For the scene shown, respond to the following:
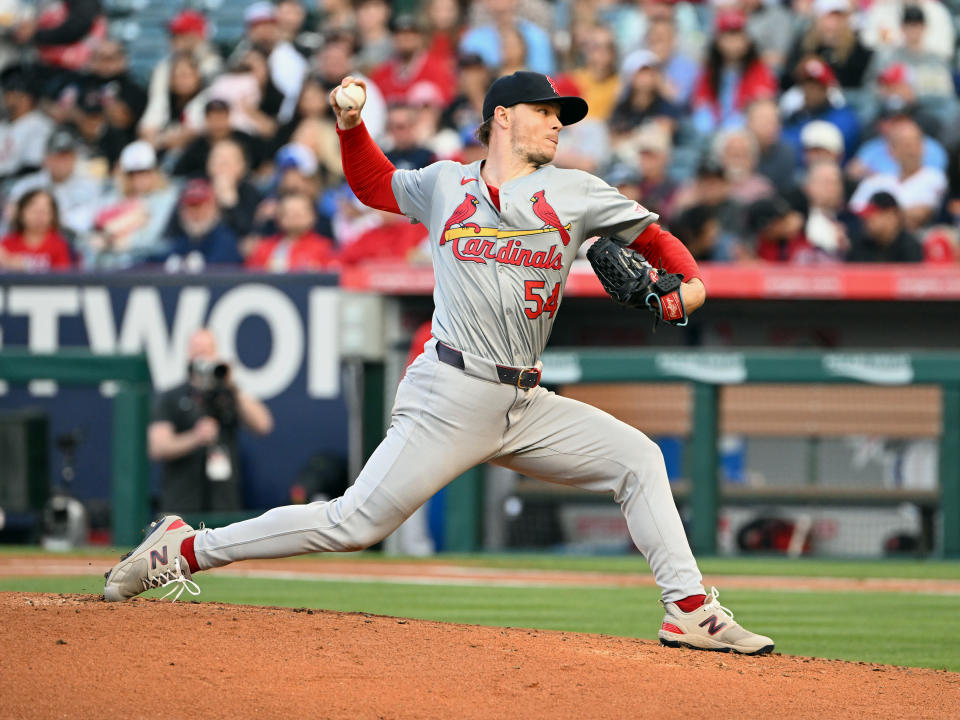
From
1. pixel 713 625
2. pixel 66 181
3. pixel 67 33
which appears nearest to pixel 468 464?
pixel 713 625

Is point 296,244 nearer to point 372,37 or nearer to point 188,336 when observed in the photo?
point 188,336

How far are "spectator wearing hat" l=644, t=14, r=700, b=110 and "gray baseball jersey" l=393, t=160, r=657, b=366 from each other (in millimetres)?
8016

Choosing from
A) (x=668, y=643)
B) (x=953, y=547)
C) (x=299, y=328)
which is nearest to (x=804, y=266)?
(x=953, y=547)

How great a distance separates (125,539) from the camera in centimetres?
1013

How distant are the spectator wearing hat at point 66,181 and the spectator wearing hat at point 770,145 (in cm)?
576

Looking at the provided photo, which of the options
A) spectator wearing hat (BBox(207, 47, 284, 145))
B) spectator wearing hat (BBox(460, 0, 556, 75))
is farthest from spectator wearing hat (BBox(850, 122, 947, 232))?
spectator wearing hat (BBox(207, 47, 284, 145))

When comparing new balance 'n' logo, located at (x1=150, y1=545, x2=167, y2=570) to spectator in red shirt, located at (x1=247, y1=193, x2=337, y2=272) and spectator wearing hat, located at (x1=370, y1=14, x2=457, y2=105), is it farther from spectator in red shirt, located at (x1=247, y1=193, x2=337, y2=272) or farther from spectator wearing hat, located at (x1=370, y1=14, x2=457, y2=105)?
spectator wearing hat, located at (x1=370, y1=14, x2=457, y2=105)

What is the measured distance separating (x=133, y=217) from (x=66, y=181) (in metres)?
1.30

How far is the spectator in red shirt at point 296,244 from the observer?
11.8 metres

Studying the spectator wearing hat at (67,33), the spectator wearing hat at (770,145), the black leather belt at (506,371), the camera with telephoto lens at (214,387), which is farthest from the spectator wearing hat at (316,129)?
the black leather belt at (506,371)

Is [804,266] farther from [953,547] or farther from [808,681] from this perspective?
[808,681]

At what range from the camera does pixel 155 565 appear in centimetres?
473

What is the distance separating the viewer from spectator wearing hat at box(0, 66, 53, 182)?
46.5ft

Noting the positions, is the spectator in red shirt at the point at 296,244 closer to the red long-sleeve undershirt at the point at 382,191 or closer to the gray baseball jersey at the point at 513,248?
the red long-sleeve undershirt at the point at 382,191
